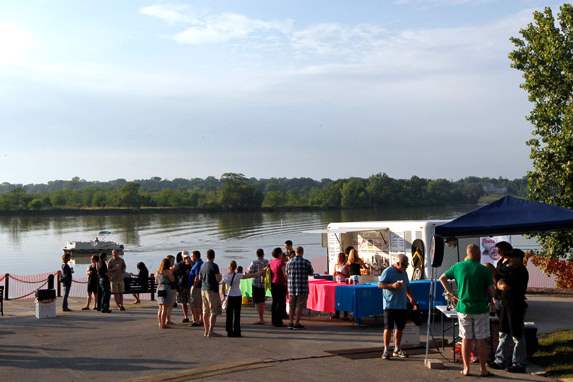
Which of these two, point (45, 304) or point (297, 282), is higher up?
point (297, 282)

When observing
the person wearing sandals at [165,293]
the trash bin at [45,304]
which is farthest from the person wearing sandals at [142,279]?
the person wearing sandals at [165,293]

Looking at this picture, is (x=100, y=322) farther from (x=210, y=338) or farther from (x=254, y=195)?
(x=254, y=195)

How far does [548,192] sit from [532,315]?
524 centimetres

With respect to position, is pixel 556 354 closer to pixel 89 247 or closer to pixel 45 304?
pixel 45 304

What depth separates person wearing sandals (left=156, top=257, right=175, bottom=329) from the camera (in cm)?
1336

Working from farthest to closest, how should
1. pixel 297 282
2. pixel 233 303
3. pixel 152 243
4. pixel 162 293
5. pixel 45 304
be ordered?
pixel 152 243
pixel 45 304
pixel 162 293
pixel 297 282
pixel 233 303

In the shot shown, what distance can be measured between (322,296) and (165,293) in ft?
11.0

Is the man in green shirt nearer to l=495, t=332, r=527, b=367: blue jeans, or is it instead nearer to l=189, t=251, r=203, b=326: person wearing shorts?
l=495, t=332, r=527, b=367: blue jeans

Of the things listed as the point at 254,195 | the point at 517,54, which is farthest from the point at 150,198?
the point at 517,54

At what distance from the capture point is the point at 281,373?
365 inches

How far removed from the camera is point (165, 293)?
13.4 m

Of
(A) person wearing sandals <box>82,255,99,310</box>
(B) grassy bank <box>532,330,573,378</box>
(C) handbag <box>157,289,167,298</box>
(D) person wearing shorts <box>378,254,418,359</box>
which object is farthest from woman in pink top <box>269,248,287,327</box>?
(A) person wearing sandals <box>82,255,99,310</box>

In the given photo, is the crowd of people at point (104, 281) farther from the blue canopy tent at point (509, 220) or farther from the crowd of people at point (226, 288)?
the blue canopy tent at point (509, 220)

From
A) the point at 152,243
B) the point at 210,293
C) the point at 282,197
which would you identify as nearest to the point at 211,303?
the point at 210,293
